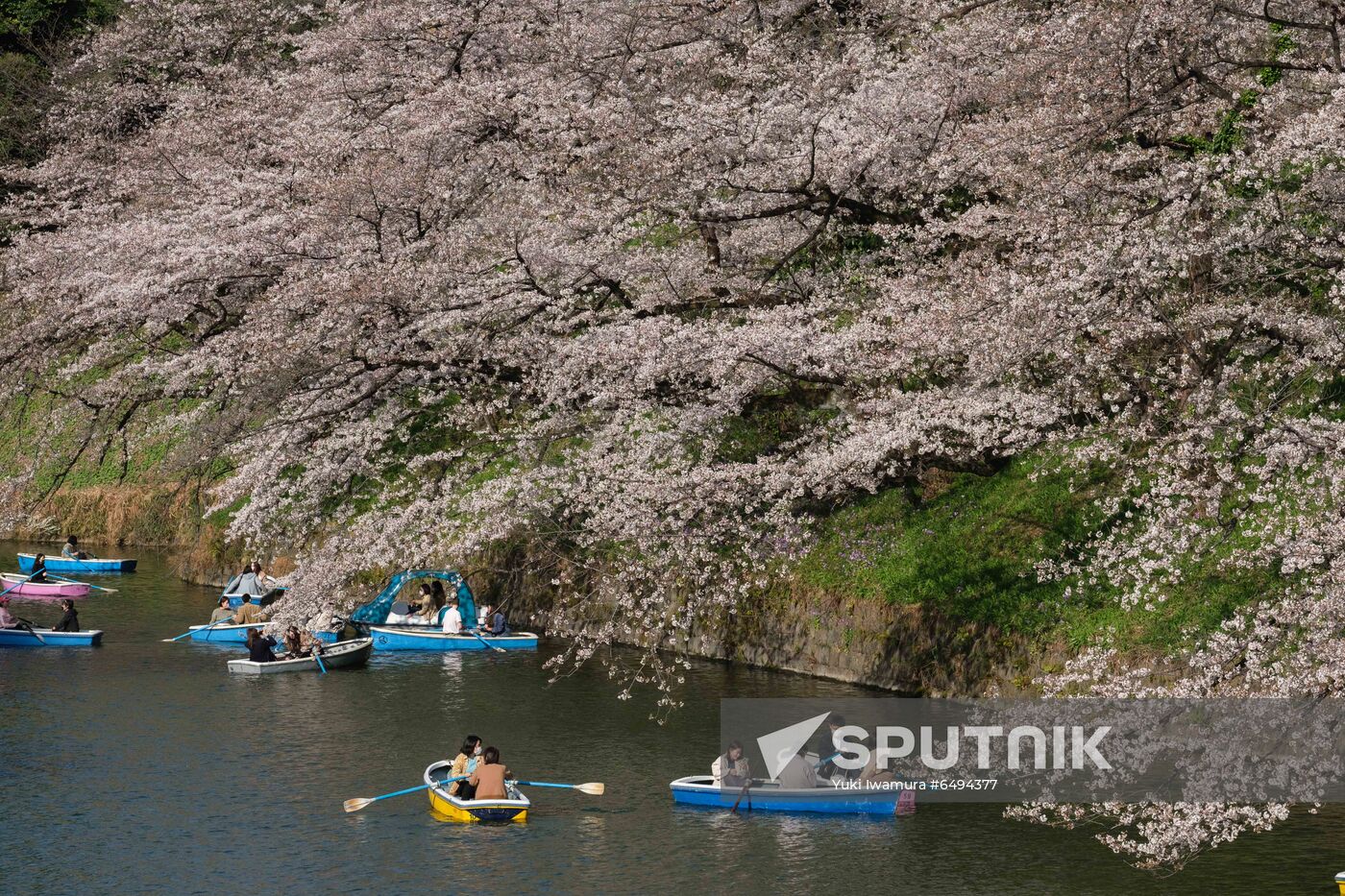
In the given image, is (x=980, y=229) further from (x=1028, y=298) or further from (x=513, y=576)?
(x=513, y=576)

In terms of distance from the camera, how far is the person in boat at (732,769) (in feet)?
62.1

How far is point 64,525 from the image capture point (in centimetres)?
4588

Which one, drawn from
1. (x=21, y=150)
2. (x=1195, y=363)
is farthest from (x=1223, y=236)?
(x=21, y=150)

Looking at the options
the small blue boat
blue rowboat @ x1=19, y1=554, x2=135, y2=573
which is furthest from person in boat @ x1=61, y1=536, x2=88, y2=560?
Result: the small blue boat

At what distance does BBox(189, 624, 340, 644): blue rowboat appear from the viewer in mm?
30422

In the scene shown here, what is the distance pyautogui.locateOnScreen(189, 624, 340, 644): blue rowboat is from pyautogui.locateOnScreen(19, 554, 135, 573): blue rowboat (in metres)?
10.6

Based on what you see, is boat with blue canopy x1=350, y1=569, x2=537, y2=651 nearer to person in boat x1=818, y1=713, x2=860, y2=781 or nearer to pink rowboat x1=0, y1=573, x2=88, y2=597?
person in boat x1=818, y1=713, x2=860, y2=781

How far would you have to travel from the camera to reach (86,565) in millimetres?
40125

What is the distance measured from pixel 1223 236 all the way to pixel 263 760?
50.2 ft

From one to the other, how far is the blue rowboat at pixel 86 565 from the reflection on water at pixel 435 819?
13.9m

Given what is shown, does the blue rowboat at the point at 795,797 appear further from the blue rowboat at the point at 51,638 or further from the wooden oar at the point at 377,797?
the blue rowboat at the point at 51,638

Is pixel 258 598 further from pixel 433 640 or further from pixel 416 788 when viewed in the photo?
pixel 416 788

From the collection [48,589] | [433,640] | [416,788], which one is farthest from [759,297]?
[48,589]

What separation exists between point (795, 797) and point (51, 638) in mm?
18300
